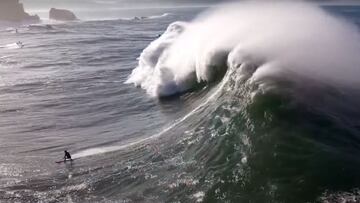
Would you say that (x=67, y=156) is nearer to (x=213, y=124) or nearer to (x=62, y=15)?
(x=213, y=124)

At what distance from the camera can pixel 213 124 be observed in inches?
648

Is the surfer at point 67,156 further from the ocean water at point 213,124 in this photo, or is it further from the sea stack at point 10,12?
the sea stack at point 10,12

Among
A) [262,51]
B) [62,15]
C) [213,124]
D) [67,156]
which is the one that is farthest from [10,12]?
[213,124]

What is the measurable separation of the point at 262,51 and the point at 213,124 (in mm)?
4411

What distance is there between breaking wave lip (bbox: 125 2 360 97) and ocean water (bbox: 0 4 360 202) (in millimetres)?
79

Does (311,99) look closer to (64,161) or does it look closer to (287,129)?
(287,129)

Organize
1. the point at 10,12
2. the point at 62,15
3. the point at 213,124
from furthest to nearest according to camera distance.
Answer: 1. the point at 10,12
2. the point at 62,15
3. the point at 213,124

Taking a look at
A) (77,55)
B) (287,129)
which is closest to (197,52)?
(287,129)

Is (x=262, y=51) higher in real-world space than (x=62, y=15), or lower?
higher

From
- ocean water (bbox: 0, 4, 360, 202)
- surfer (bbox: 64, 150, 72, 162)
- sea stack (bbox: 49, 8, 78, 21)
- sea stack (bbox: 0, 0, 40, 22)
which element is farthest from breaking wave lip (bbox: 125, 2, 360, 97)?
sea stack (bbox: 0, 0, 40, 22)

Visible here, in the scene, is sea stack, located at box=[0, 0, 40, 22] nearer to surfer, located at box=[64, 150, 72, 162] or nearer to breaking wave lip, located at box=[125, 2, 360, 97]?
breaking wave lip, located at box=[125, 2, 360, 97]

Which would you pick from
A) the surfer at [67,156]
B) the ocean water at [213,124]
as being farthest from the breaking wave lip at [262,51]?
the surfer at [67,156]

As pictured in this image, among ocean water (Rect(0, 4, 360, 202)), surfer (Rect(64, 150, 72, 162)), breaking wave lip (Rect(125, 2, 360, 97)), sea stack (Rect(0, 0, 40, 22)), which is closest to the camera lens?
ocean water (Rect(0, 4, 360, 202))

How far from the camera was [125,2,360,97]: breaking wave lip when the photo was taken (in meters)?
18.2
